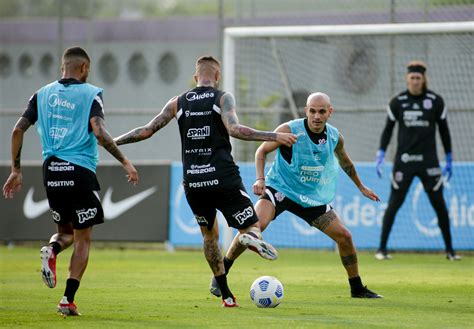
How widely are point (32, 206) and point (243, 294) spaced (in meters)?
9.95

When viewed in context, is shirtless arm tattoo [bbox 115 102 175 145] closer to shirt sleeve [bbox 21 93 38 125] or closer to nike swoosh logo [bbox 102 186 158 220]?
shirt sleeve [bbox 21 93 38 125]

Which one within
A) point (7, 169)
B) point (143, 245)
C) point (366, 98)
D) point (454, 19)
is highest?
point (454, 19)

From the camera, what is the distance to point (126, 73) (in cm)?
2897

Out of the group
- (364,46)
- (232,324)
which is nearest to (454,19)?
(364,46)

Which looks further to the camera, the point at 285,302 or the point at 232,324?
the point at 285,302

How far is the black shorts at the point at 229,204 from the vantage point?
9.88 m

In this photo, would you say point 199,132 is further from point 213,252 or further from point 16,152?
point 16,152

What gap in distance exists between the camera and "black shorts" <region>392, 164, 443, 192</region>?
1695cm

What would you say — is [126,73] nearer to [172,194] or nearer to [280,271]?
[172,194]

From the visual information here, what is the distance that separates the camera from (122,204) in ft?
65.7

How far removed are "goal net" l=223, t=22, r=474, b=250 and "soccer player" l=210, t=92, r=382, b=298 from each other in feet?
23.3

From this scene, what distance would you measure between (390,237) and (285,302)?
325 inches

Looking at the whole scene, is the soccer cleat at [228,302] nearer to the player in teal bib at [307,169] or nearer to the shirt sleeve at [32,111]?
the player in teal bib at [307,169]

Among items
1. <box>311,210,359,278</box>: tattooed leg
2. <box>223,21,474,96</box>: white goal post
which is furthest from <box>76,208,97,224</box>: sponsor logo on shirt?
<box>223,21,474,96</box>: white goal post
